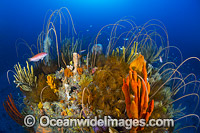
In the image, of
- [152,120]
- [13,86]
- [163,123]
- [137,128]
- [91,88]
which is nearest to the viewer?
[137,128]

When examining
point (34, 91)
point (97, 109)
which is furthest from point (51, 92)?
point (97, 109)

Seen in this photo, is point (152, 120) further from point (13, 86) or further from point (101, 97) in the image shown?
point (13, 86)

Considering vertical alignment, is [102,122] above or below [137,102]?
below

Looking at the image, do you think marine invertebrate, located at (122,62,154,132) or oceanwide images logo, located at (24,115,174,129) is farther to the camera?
oceanwide images logo, located at (24,115,174,129)

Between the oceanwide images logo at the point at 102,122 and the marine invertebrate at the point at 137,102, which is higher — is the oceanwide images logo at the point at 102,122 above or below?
below

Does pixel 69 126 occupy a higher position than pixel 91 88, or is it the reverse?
pixel 91 88

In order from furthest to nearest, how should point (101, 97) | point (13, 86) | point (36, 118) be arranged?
point (13, 86) → point (36, 118) → point (101, 97)

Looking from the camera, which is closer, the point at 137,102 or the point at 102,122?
the point at 137,102

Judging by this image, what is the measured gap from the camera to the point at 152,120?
2613 mm

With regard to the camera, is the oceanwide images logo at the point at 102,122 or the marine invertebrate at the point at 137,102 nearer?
the marine invertebrate at the point at 137,102

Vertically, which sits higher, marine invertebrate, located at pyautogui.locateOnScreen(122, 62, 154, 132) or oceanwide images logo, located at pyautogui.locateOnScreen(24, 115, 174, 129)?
marine invertebrate, located at pyautogui.locateOnScreen(122, 62, 154, 132)

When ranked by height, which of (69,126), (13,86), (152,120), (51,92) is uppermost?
(51,92)

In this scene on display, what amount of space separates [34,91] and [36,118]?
712mm

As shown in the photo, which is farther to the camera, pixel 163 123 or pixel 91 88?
pixel 91 88
